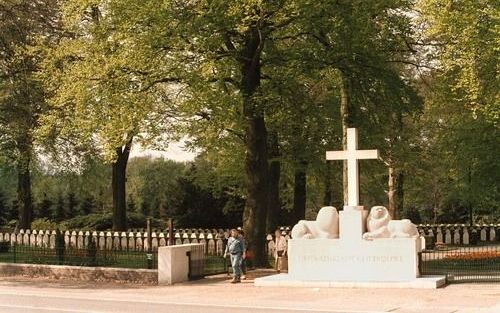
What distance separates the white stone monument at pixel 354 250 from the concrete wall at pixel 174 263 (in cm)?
277

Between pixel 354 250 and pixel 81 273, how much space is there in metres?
9.36

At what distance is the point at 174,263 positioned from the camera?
2258 cm

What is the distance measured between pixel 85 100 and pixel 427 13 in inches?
499

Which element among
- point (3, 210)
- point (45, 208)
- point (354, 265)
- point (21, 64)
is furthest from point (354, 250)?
point (45, 208)

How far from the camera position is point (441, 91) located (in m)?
31.0

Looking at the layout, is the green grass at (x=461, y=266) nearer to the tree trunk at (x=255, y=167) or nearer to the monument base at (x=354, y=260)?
the monument base at (x=354, y=260)

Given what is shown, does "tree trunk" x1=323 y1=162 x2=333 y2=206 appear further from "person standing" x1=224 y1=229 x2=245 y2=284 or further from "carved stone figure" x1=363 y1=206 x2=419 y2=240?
"carved stone figure" x1=363 y1=206 x2=419 y2=240

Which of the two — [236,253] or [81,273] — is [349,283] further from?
[81,273]

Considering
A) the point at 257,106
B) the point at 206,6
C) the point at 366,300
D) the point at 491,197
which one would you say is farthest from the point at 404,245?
the point at 491,197

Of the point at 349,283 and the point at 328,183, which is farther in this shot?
the point at 328,183

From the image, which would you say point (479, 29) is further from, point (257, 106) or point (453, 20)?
point (257, 106)

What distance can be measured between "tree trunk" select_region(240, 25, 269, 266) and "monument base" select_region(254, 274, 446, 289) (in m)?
3.89

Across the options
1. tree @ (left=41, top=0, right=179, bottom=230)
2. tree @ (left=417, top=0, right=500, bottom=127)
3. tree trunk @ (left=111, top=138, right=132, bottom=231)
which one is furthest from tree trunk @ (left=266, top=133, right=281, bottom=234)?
tree @ (left=417, top=0, right=500, bottom=127)

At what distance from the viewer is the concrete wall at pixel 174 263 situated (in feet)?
73.4
